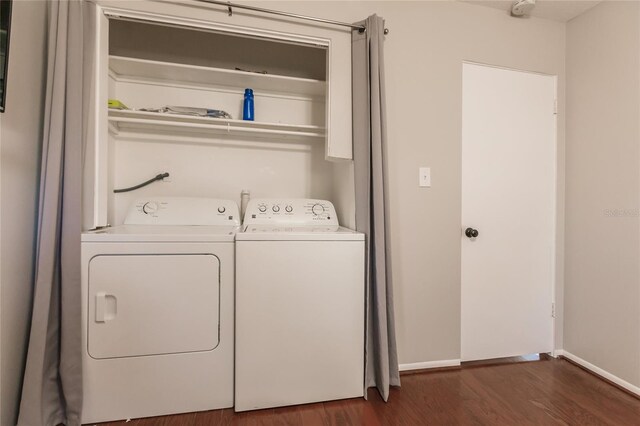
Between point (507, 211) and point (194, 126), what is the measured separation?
2.15 metres

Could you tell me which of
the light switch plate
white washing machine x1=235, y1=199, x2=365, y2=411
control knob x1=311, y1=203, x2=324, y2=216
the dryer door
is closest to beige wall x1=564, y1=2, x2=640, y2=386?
the light switch plate

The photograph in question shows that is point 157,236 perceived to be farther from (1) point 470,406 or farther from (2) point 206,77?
(1) point 470,406

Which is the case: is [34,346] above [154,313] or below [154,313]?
below

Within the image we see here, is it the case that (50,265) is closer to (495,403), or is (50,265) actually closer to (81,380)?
(81,380)

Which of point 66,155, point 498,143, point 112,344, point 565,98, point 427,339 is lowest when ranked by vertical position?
point 427,339

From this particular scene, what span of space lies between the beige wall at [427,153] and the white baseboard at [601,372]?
2.79 ft

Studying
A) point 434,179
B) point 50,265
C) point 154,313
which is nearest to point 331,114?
point 434,179

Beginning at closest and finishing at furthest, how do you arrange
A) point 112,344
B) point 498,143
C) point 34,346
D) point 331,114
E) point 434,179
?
point 34,346 < point 112,344 < point 331,114 < point 434,179 < point 498,143

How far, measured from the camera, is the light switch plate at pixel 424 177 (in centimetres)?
187

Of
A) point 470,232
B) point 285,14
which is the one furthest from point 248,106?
point 470,232

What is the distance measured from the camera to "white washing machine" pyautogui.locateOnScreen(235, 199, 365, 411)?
1.45m

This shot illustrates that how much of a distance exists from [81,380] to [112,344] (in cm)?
19

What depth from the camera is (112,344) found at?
4.48 ft

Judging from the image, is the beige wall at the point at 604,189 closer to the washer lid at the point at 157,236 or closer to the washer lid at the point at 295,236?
the washer lid at the point at 295,236
